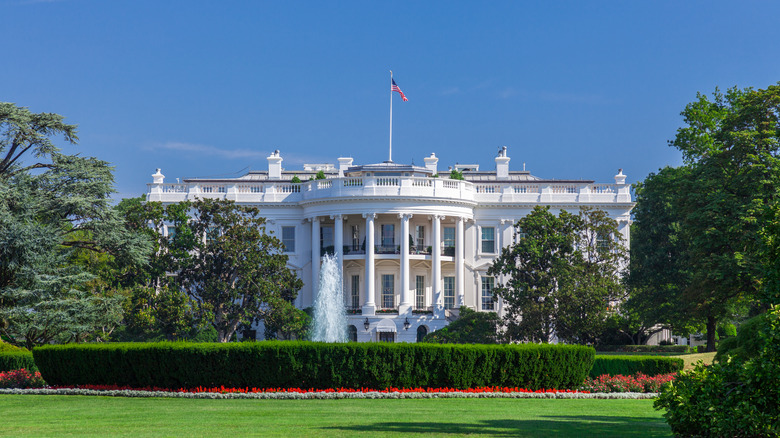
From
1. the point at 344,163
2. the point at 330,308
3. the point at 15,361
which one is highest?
the point at 344,163

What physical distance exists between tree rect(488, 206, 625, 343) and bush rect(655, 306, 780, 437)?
105ft

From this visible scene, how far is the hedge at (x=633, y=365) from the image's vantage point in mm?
28438

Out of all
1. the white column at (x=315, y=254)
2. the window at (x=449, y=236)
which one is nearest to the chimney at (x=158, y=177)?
the white column at (x=315, y=254)

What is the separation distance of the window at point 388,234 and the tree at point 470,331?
9040mm

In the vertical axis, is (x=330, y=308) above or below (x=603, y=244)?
below

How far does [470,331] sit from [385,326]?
6728 millimetres

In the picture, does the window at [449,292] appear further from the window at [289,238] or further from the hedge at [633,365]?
the hedge at [633,365]

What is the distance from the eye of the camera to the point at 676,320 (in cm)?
4397

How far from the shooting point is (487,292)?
60031 mm

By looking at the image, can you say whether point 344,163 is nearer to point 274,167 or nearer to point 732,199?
point 274,167

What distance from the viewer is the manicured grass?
15.5 metres

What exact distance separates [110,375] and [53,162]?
46.3ft

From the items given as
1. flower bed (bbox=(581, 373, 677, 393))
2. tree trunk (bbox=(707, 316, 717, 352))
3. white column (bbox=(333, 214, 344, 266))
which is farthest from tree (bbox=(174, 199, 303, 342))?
flower bed (bbox=(581, 373, 677, 393))

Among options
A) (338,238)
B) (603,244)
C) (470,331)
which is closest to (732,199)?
(603,244)
